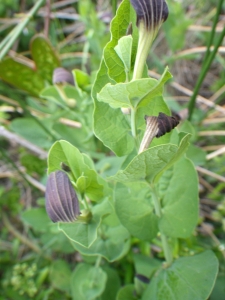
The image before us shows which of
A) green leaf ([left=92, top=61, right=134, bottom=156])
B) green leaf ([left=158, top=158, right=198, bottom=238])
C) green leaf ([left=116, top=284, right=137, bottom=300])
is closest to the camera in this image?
green leaf ([left=92, top=61, right=134, bottom=156])

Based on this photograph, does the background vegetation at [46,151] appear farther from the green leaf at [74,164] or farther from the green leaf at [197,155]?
the green leaf at [74,164]

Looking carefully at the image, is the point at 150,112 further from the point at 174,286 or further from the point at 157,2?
the point at 174,286

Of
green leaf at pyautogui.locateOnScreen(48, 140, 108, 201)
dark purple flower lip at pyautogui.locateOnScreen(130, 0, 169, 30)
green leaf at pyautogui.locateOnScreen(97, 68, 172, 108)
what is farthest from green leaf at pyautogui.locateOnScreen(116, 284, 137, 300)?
dark purple flower lip at pyautogui.locateOnScreen(130, 0, 169, 30)

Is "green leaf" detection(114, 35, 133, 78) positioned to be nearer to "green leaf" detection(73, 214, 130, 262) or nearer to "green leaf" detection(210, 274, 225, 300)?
"green leaf" detection(73, 214, 130, 262)

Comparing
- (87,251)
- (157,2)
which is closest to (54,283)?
(87,251)

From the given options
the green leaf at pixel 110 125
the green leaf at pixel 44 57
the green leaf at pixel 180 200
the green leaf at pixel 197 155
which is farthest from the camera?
the green leaf at pixel 44 57

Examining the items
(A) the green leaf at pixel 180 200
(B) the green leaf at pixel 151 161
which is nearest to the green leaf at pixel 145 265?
(A) the green leaf at pixel 180 200

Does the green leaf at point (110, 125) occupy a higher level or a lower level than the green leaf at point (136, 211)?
higher
